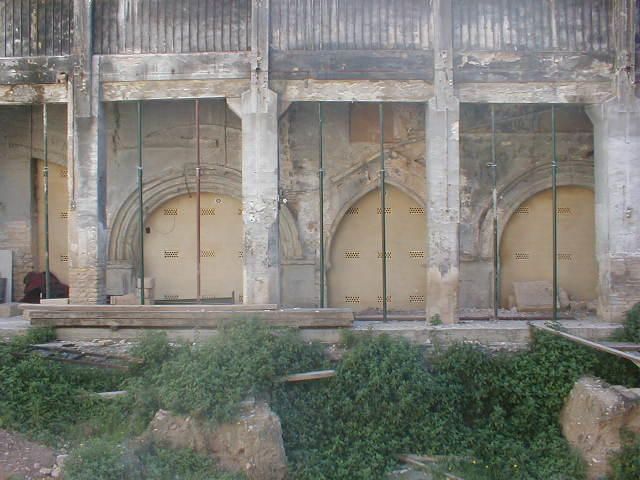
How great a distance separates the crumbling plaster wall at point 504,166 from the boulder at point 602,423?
13.1 feet

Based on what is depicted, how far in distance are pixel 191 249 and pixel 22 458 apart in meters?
5.76

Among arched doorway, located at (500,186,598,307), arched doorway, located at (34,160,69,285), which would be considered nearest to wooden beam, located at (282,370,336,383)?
arched doorway, located at (500,186,598,307)

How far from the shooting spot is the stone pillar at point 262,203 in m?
9.74

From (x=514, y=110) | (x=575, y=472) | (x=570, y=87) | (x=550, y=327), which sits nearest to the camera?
(x=575, y=472)

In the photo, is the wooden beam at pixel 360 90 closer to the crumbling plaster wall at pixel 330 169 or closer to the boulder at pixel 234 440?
the crumbling plaster wall at pixel 330 169

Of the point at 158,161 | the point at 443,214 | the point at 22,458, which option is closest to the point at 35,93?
the point at 158,161

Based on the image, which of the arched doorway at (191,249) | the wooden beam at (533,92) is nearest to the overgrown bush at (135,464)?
the arched doorway at (191,249)

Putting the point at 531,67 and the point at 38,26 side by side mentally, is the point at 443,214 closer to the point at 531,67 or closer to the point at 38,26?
the point at 531,67

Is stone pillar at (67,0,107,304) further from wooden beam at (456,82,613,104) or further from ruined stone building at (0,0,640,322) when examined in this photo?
wooden beam at (456,82,613,104)

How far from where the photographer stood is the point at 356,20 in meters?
9.98

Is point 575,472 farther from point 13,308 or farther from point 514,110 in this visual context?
point 13,308

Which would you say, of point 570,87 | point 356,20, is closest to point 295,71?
point 356,20

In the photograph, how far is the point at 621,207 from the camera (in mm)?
9820

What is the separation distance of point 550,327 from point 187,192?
6926 mm
